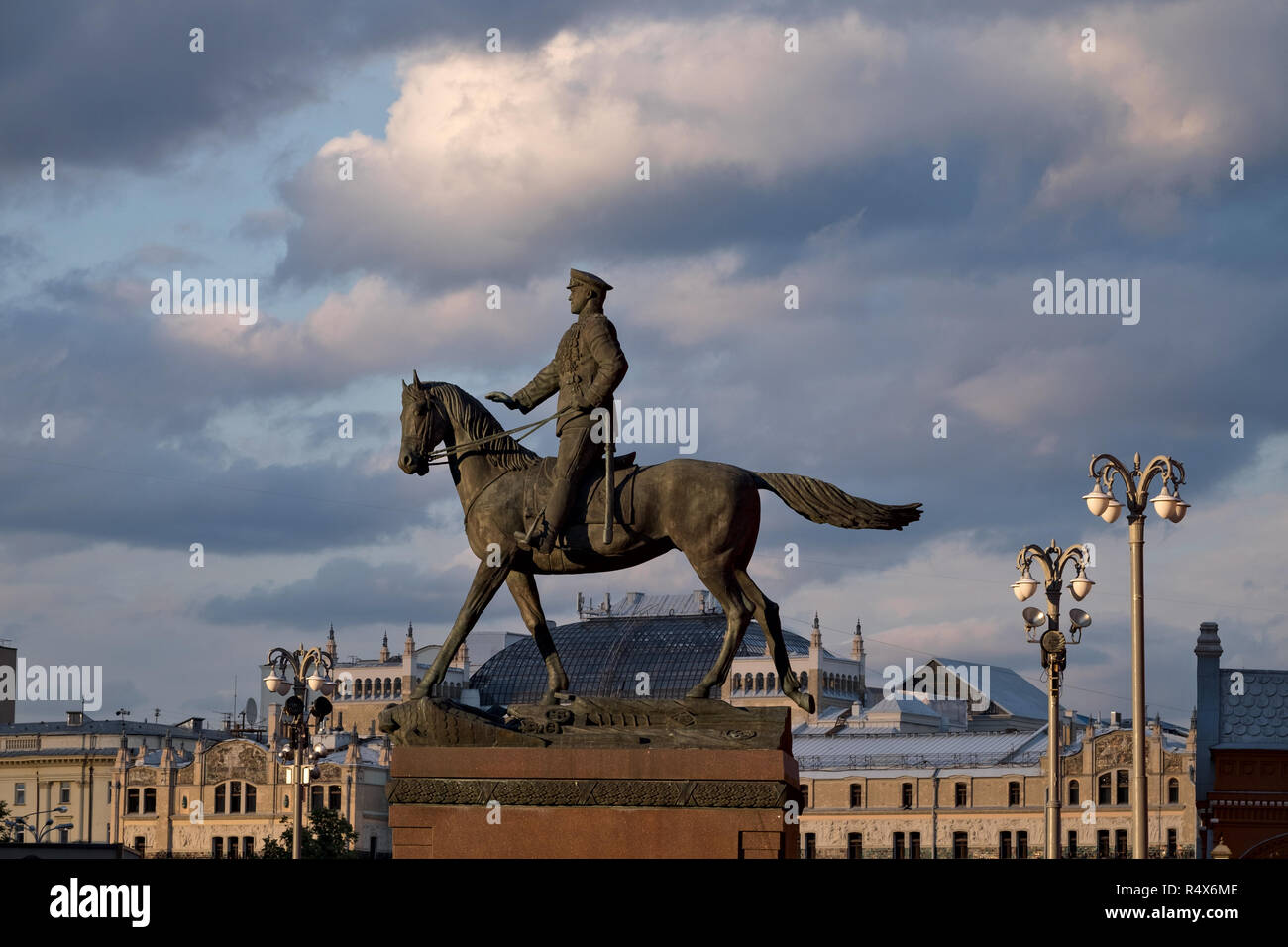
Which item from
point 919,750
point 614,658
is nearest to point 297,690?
point 919,750

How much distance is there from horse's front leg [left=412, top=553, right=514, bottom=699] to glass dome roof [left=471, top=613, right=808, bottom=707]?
377ft

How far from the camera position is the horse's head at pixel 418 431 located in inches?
743

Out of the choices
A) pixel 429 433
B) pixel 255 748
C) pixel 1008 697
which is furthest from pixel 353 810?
pixel 429 433

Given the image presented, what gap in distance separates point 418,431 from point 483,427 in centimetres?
60

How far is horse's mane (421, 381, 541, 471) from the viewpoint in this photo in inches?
748

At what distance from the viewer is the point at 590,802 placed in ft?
57.5

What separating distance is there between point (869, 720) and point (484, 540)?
107 meters

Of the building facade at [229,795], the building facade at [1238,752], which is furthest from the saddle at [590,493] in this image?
the building facade at [229,795]

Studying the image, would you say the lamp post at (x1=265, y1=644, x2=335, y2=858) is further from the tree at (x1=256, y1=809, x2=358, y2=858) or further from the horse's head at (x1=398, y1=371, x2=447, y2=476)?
the tree at (x1=256, y1=809, x2=358, y2=858)

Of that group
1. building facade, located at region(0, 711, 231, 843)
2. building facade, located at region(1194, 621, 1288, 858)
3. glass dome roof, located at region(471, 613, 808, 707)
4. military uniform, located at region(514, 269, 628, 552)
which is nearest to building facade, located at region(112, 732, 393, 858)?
building facade, located at region(0, 711, 231, 843)

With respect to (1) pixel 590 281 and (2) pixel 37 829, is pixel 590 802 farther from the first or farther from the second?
(2) pixel 37 829
